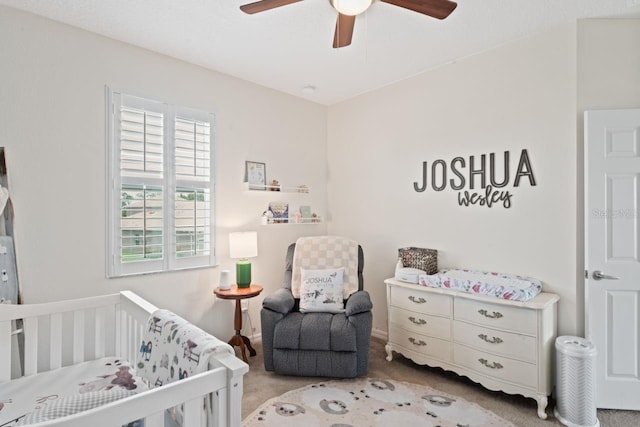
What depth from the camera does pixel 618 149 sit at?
223 centimetres

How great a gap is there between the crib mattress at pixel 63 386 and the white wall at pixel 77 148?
73 cm

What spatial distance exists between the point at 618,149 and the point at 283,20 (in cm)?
239

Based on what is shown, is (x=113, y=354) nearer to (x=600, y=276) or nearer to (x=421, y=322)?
(x=421, y=322)

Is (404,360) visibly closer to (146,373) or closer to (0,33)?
(146,373)

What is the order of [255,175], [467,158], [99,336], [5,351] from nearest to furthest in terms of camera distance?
[5,351], [99,336], [467,158], [255,175]

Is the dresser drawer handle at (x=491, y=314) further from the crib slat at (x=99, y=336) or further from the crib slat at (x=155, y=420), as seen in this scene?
the crib slat at (x=99, y=336)

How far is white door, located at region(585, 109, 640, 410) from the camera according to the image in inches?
86.8

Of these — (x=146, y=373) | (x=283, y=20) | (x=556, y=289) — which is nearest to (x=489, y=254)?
(x=556, y=289)

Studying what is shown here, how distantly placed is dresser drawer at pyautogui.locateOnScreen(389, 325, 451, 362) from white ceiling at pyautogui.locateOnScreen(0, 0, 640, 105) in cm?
233

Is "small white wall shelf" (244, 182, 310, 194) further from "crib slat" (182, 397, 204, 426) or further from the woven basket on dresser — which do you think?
"crib slat" (182, 397, 204, 426)

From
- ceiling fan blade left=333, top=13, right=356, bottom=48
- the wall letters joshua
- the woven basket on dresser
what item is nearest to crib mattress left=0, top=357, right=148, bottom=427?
ceiling fan blade left=333, top=13, right=356, bottom=48

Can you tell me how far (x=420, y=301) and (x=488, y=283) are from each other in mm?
555

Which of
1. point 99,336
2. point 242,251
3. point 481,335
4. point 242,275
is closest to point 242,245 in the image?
point 242,251

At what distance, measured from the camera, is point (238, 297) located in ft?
9.27
